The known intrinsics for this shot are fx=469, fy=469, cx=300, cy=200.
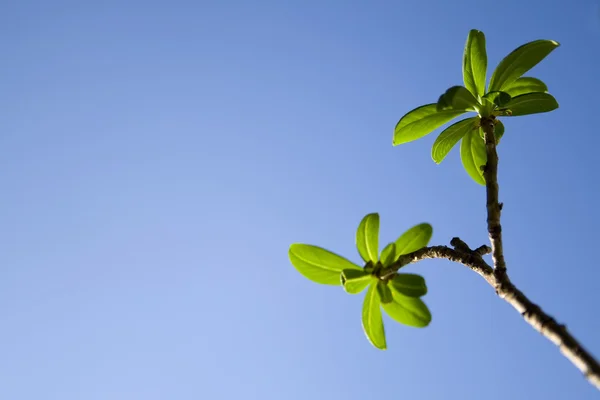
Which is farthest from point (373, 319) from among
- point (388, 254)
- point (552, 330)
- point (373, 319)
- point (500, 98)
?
point (500, 98)

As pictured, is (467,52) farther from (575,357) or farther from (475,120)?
(575,357)

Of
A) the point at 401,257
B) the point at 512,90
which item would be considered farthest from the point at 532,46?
the point at 401,257

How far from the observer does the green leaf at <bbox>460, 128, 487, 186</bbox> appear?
2572 millimetres

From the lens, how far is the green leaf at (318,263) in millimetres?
2170

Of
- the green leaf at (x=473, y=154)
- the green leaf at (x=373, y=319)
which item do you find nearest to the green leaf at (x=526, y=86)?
the green leaf at (x=473, y=154)

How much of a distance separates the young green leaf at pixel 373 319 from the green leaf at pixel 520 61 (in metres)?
1.23

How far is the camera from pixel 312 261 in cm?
221

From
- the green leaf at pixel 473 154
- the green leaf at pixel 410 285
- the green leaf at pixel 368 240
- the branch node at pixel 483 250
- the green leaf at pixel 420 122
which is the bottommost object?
the branch node at pixel 483 250

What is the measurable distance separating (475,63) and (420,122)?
43 cm

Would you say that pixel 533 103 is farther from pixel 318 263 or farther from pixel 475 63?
pixel 318 263

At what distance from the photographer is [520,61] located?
2293 millimetres

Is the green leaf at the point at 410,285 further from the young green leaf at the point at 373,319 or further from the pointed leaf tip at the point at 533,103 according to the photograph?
the pointed leaf tip at the point at 533,103

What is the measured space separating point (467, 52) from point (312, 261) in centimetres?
138

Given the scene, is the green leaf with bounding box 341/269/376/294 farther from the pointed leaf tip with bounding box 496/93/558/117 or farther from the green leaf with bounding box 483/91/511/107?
the pointed leaf tip with bounding box 496/93/558/117
